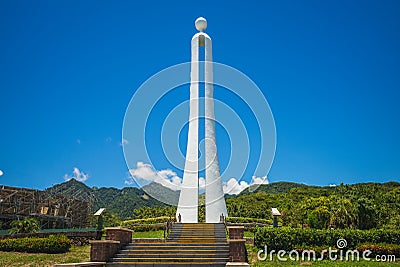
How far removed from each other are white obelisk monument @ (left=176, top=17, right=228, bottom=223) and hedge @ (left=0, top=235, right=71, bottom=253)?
30.6 feet

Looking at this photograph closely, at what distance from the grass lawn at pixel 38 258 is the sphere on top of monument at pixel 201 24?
17.9 m

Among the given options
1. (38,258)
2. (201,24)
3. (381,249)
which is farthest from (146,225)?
(201,24)

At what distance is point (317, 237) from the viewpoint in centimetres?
1235

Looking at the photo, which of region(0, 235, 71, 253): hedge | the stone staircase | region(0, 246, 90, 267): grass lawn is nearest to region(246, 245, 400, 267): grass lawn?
the stone staircase

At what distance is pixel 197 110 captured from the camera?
23750mm

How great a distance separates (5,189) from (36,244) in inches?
613

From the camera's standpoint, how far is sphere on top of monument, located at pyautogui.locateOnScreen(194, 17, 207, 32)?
26.0 m

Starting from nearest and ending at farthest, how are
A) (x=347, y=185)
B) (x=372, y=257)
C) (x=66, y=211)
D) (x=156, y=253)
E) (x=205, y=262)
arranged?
1. (x=205, y=262)
2. (x=156, y=253)
3. (x=372, y=257)
4. (x=347, y=185)
5. (x=66, y=211)

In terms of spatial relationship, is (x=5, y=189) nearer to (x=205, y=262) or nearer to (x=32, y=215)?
(x=32, y=215)

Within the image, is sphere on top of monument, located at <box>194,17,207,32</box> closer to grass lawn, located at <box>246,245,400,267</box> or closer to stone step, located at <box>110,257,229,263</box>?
grass lawn, located at <box>246,245,400,267</box>

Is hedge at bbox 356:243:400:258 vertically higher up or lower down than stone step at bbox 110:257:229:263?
higher up

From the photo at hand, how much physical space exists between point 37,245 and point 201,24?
60.4 ft

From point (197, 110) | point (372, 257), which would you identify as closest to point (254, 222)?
point (197, 110)

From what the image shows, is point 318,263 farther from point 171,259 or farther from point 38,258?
point 38,258
